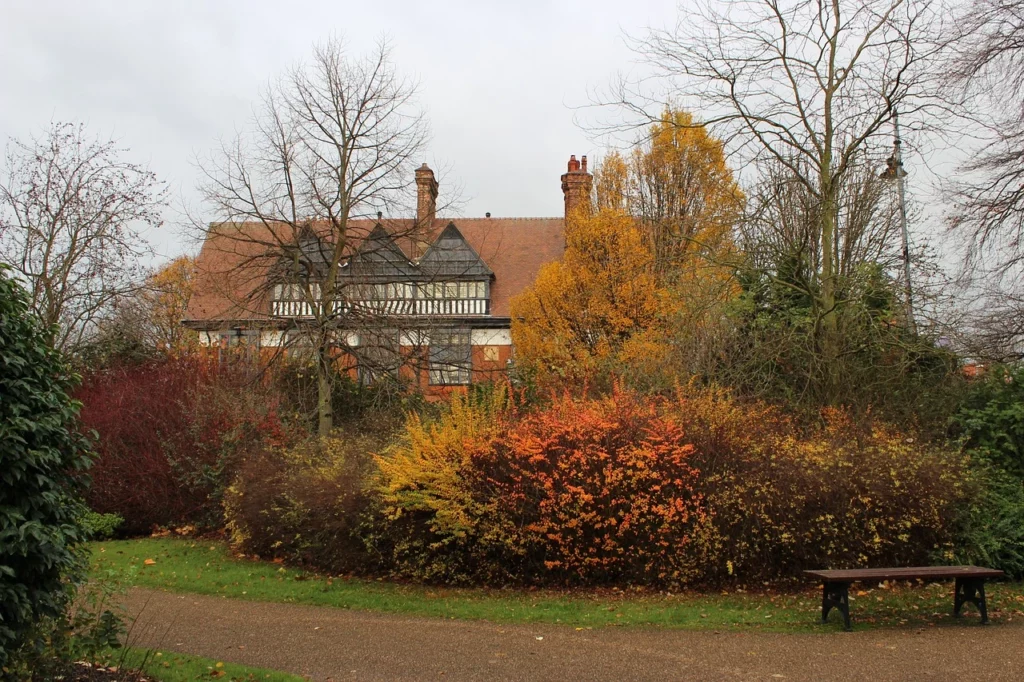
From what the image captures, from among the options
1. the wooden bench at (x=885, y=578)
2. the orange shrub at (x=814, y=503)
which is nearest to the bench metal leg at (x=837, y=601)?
the wooden bench at (x=885, y=578)

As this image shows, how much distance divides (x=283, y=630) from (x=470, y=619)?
6.53 ft

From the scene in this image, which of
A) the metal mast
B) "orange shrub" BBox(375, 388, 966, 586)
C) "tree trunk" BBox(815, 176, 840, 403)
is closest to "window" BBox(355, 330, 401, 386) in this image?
"orange shrub" BBox(375, 388, 966, 586)

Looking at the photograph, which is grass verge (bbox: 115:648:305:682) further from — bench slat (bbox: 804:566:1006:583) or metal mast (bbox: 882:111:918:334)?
metal mast (bbox: 882:111:918:334)

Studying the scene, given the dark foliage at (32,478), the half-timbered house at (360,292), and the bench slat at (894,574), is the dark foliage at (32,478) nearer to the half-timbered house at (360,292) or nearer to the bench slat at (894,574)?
the bench slat at (894,574)

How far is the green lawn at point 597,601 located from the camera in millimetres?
8836

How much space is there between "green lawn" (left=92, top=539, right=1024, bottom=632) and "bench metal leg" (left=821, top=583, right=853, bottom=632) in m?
0.14

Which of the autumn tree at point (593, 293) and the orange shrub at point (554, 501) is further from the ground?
the autumn tree at point (593, 293)

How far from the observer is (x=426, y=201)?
64.3ft

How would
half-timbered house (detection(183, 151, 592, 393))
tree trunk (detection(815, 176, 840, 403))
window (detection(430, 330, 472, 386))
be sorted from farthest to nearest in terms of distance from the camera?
1. window (detection(430, 330, 472, 386))
2. half-timbered house (detection(183, 151, 592, 393))
3. tree trunk (detection(815, 176, 840, 403))

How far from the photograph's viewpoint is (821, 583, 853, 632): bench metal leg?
8.34 metres

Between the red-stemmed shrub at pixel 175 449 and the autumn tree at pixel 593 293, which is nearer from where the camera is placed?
the red-stemmed shrub at pixel 175 449

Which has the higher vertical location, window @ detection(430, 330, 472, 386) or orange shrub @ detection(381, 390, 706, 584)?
window @ detection(430, 330, 472, 386)

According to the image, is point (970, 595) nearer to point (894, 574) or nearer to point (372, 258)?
point (894, 574)

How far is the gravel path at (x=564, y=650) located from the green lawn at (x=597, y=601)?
0.40 meters
